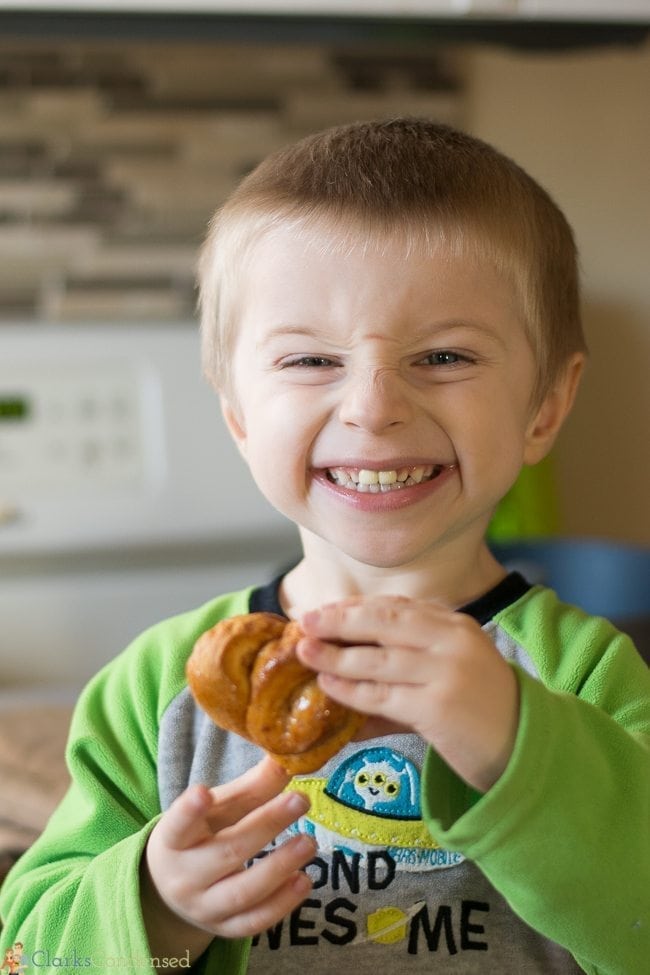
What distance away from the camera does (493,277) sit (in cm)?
78

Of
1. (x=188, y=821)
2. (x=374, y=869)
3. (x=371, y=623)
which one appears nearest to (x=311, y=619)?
(x=371, y=623)

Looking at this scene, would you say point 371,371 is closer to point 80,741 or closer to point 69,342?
point 80,741

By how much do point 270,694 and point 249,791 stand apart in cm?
7

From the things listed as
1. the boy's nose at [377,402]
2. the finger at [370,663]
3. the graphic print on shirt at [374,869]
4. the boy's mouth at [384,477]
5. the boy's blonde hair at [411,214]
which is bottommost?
the graphic print on shirt at [374,869]

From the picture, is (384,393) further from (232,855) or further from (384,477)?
(232,855)

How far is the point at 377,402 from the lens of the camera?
72 centimetres

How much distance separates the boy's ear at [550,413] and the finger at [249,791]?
1.00 feet

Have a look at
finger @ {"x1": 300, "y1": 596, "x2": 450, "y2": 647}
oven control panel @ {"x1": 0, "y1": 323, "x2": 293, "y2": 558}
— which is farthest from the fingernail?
oven control panel @ {"x1": 0, "y1": 323, "x2": 293, "y2": 558}

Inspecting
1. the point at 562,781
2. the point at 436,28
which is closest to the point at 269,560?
the point at 436,28

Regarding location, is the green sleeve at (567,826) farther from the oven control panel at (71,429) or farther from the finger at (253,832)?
the oven control panel at (71,429)

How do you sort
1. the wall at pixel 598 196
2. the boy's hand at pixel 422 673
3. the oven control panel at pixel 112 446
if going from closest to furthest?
the boy's hand at pixel 422 673, the oven control panel at pixel 112 446, the wall at pixel 598 196

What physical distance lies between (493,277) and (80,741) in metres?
0.41

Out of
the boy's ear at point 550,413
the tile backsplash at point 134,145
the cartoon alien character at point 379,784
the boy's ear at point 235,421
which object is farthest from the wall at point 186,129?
the cartoon alien character at point 379,784

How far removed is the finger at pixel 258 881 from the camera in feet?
2.15
